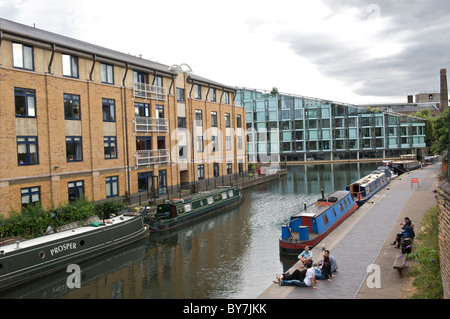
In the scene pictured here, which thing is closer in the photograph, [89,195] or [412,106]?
[89,195]

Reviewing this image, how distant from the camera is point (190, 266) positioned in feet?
68.7

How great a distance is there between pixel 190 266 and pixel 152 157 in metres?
18.9

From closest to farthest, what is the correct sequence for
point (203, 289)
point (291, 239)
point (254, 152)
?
point (203, 289) < point (291, 239) < point (254, 152)

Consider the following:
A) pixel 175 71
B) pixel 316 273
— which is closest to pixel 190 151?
pixel 175 71

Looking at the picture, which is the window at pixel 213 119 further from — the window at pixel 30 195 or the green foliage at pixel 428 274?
the green foliage at pixel 428 274

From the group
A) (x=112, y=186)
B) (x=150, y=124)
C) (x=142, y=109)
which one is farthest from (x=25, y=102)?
(x=150, y=124)

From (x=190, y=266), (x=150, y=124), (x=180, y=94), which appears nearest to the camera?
(x=190, y=266)

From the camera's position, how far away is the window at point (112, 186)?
33312 mm

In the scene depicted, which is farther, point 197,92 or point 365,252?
point 197,92

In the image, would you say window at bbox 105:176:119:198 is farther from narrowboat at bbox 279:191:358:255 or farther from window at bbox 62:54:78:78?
narrowboat at bbox 279:191:358:255

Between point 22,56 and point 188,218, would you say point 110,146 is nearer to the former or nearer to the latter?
point 188,218

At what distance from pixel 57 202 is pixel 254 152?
230ft

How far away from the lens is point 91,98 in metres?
31.8

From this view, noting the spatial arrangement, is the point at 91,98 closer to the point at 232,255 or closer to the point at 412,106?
the point at 232,255
